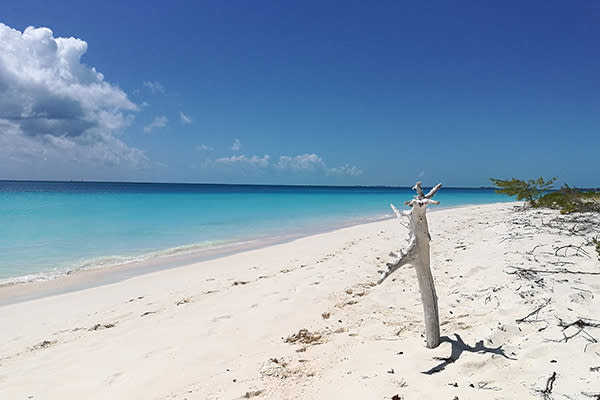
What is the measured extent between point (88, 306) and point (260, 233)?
33.4 ft

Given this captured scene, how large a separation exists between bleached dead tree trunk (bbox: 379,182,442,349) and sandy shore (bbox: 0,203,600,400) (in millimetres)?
296

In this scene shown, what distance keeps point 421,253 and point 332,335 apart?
5.49 ft

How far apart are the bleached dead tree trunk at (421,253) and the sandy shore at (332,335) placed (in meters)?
0.30

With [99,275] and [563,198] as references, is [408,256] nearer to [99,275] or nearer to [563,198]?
[99,275]

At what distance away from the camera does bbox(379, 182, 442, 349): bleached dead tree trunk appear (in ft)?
9.38

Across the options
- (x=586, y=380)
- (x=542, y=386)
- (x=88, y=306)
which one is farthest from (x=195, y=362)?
(x=88, y=306)

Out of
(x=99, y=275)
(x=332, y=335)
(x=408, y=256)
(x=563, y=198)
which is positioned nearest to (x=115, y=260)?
(x=99, y=275)

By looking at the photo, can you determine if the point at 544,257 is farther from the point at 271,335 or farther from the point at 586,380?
the point at 271,335

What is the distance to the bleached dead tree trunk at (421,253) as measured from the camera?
2859 millimetres

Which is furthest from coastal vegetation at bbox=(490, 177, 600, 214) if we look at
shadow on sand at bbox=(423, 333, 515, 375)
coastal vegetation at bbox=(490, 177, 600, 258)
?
shadow on sand at bbox=(423, 333, 515, 375)

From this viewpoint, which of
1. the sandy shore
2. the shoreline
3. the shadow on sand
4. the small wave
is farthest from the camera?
the small wave

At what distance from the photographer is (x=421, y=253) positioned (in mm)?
2996

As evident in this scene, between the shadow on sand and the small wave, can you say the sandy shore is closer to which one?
the shadow on sand

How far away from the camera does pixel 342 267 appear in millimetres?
7430
